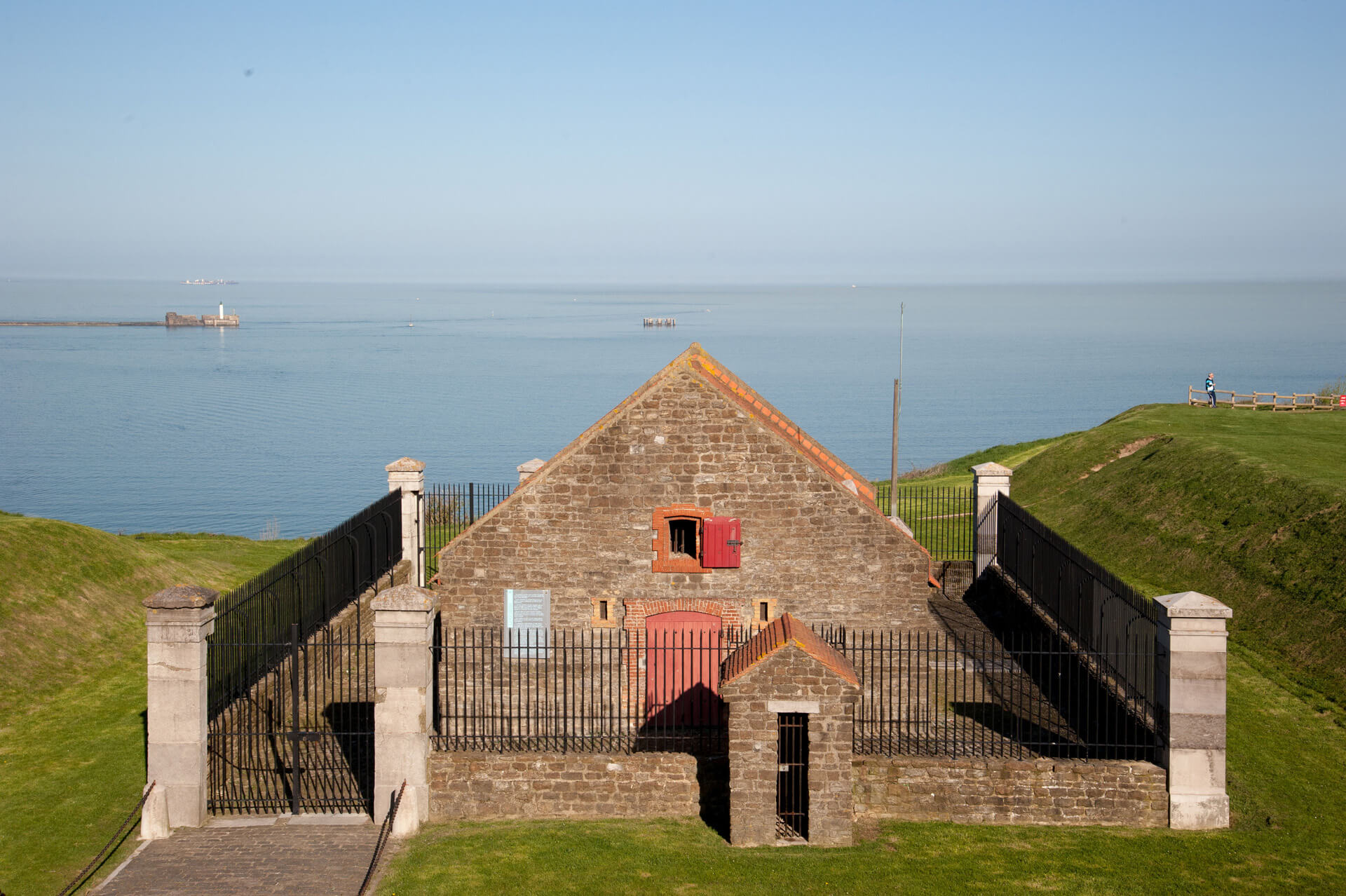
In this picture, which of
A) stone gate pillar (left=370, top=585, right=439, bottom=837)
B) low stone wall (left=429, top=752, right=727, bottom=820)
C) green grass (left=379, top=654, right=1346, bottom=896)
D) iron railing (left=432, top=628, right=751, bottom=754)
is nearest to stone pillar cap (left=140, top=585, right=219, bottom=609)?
stone gate pillar (left=370, top=585, right=439, bottom=837)

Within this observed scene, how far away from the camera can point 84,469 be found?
90062 millimetres

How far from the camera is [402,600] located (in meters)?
16.1

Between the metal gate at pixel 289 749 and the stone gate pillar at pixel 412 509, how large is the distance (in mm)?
7149

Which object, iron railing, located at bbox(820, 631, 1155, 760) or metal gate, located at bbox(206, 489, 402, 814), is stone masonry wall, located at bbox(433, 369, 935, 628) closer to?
iron railing, located at bbox(820, 631, 1155, 760)

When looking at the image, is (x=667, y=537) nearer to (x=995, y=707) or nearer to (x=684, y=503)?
(x=684, y=503)

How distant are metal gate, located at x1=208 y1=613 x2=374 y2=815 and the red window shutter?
599 cm

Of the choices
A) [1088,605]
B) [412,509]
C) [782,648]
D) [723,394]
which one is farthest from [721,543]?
[412,509]

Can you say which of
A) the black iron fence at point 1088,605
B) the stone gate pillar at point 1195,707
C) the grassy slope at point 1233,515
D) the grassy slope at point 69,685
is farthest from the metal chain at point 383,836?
the grassy slope at point 1233,515

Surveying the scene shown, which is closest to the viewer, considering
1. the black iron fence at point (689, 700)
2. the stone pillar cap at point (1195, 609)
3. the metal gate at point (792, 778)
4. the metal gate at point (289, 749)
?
the stone pillar cap at point (1195, 609)

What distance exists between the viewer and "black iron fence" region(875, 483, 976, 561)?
3703cm

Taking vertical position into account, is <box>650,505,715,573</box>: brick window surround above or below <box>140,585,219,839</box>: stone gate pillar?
above

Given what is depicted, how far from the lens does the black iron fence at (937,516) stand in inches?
1458

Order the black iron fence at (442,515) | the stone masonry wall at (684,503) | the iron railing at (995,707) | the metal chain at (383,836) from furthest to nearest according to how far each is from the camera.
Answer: the black iron fence at (442,515) < the stone masonry wall at (684,503) < the iron railing at (995,707) < the metal chain at (383,836)

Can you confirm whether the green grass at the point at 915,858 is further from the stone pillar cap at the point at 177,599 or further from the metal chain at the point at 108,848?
the stone pillar cap at the point at 177,599
